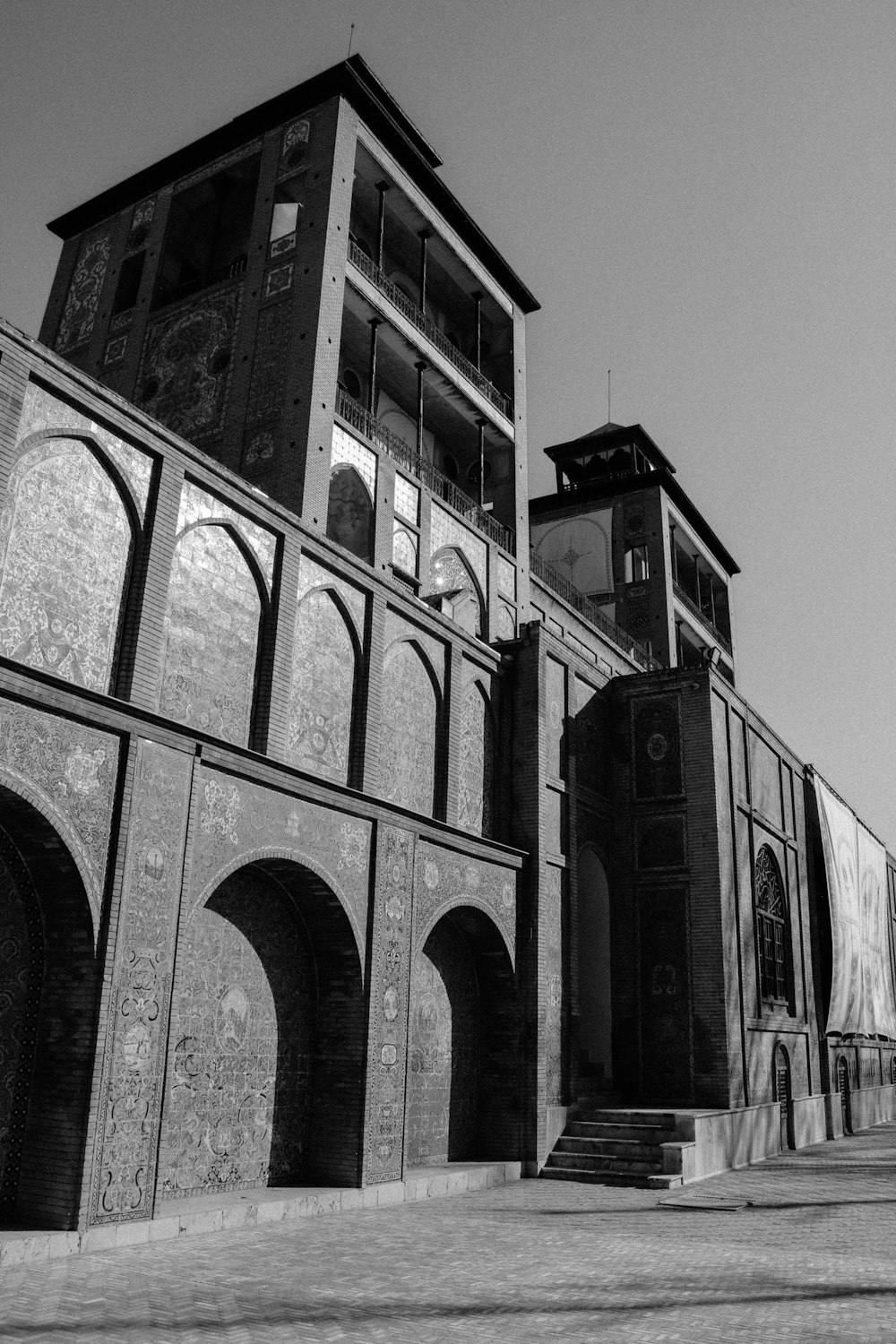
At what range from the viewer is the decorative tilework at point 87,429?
10336 mm

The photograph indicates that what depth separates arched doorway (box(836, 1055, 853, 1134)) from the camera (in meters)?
26.0

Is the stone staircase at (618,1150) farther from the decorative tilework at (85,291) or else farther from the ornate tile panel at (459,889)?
the decorative tilework at (85,291)

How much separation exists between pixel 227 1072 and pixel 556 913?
7.47 metres

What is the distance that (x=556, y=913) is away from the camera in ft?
58.5

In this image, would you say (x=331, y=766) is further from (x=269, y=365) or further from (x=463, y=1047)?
(x=269, y=365)

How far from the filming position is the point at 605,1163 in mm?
15875

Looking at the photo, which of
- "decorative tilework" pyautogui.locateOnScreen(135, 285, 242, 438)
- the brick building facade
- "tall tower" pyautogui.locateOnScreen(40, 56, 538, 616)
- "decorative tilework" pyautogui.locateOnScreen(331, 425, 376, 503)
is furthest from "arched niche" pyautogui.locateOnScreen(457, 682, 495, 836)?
"decorative tilework" pyautogui.locateOnScreen(135, 285, 242, 438)

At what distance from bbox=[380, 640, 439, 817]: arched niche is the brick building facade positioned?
75 mm

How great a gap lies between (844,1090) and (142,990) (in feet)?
75.5

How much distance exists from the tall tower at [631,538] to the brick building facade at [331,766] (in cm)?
544

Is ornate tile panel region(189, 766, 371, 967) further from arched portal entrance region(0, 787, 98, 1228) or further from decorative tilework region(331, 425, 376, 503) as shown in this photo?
decorative tilework region(331, 425, 376, 503)

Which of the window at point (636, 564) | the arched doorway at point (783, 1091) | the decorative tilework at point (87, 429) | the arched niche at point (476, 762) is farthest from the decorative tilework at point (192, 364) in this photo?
the window at point (636, 564)

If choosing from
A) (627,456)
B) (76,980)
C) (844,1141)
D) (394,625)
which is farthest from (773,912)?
(627,456)

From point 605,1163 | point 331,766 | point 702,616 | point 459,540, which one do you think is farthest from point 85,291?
point 702,616
